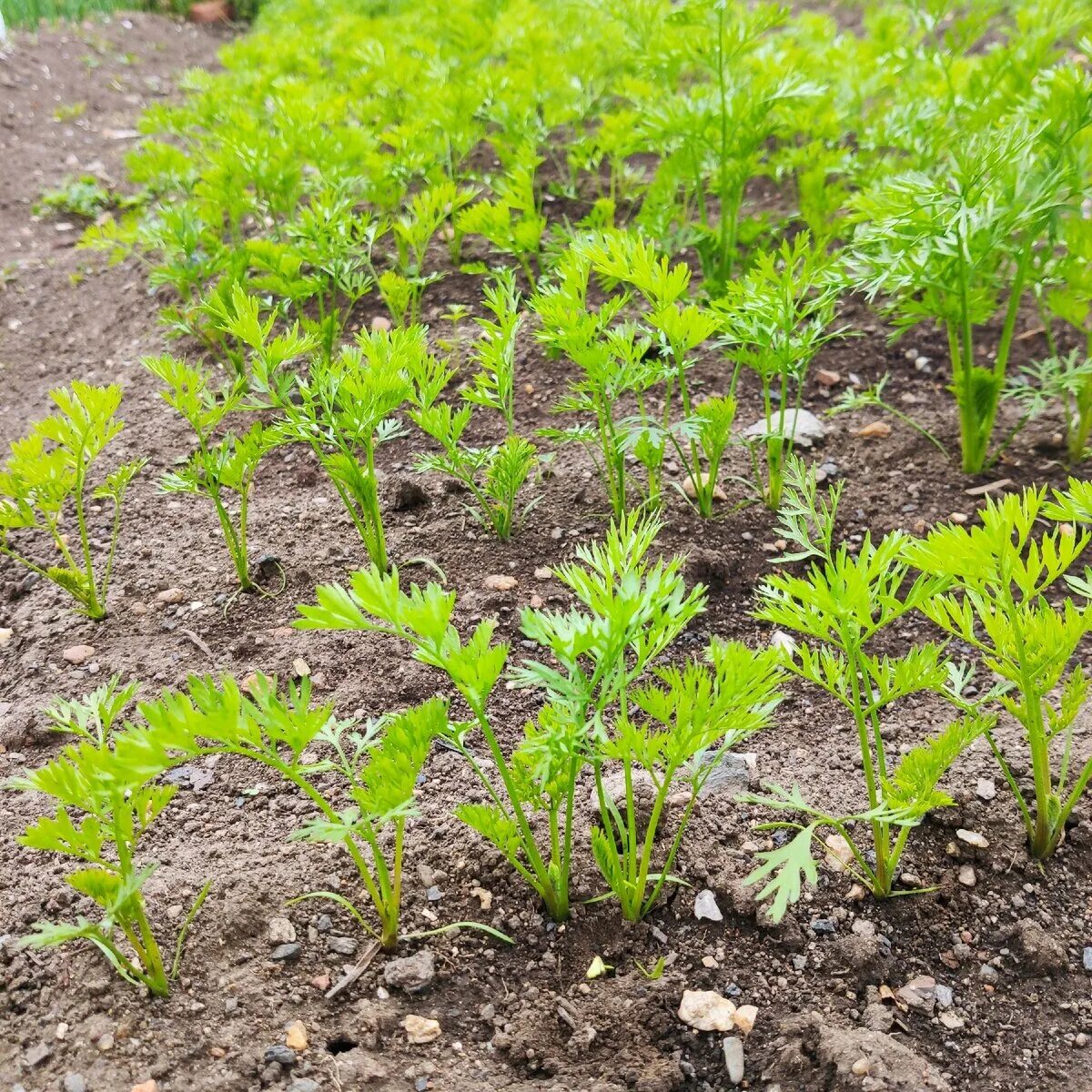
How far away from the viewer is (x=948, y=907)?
1522 mm

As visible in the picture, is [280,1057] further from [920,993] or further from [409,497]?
[409,497]

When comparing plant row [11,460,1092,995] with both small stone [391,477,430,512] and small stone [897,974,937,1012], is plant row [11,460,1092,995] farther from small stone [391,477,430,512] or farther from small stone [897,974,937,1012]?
small stone [391,477,430,512]

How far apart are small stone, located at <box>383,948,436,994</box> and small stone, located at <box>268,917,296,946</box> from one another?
155mm

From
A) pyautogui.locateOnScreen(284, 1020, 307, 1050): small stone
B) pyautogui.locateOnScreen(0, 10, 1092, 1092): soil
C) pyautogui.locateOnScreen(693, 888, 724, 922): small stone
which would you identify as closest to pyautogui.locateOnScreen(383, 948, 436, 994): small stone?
pyautogui.locateOnScreen(0, 10, 1092, 1092): soil

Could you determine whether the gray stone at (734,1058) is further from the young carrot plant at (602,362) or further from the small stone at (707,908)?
the young carrot plant at (602,362)

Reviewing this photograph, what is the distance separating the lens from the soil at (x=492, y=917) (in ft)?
4.35

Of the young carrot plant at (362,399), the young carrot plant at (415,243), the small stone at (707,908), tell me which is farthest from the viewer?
the young carrot plant at (415,243)

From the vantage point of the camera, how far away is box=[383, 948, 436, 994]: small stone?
1.42 m

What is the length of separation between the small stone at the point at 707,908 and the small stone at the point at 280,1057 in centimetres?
61

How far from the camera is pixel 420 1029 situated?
1.36 m

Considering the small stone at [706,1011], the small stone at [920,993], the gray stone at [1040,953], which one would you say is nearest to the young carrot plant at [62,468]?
the small stone at [706,1011]

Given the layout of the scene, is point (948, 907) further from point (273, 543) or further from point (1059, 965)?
point (273, 543)

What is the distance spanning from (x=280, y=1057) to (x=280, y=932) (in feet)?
0.66

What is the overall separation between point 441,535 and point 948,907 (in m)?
1.30
